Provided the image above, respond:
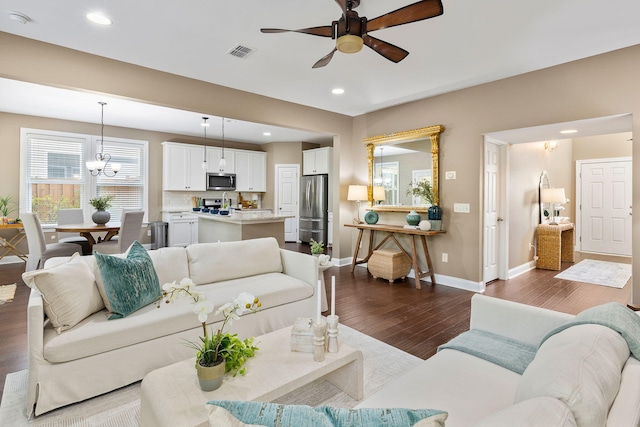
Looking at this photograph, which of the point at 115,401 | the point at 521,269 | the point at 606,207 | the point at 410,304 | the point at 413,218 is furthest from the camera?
the point at 606,207

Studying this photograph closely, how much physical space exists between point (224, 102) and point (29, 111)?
4067 mm

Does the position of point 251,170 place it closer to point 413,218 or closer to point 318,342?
point 413,218

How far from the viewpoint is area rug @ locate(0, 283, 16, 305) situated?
3750 mm

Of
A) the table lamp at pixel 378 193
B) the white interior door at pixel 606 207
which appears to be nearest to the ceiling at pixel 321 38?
the table lamp at pixel 378 193

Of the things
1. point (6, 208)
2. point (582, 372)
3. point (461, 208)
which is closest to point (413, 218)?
point (461, 208)

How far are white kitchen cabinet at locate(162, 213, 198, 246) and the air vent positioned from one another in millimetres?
4750

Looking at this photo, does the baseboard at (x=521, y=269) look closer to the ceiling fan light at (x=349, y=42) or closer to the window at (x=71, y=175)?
the ceiling fan light at (x=349, y=42)

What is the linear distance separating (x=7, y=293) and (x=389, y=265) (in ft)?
16.2

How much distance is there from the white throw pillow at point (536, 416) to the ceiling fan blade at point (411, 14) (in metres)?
2.11

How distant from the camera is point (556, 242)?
562cm

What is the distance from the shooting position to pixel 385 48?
2555 mm

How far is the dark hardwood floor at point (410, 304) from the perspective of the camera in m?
2.76

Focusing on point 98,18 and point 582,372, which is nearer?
point 582,372

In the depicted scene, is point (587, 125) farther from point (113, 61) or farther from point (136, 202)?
point (136, 202)
